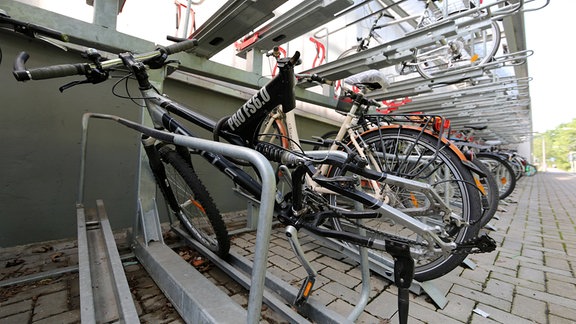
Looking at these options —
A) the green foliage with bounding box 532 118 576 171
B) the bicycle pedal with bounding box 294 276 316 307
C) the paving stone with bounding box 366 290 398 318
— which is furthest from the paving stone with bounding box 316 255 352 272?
the green foliage with bounding box 532 118 576 171

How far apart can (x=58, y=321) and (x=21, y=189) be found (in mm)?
1353

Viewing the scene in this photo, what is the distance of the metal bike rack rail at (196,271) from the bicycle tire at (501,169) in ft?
15.3

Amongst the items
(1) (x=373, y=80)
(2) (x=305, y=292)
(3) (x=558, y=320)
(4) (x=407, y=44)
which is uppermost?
(4) (x=407, y=44)

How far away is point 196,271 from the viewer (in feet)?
4.35

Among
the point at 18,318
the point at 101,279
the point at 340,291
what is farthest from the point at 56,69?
the point at 340,291

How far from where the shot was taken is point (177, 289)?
1.21 m

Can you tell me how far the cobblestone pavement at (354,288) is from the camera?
136 centimetres

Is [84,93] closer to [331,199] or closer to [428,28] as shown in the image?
[331,199]

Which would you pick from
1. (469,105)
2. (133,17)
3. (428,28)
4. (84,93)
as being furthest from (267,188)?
(469,105)

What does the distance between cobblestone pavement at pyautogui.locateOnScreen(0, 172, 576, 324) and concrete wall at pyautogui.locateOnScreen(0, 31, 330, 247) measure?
25cm

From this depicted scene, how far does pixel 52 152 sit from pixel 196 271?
176 centimetres

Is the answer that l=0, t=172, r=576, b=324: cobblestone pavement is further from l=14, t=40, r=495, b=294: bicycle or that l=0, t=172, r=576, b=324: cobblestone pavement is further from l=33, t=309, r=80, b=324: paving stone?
l=14, t=40, r=495, b=294: bicycle

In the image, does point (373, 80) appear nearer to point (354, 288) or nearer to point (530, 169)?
point (354, 288)

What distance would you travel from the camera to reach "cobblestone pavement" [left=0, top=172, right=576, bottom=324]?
1.36 metres
